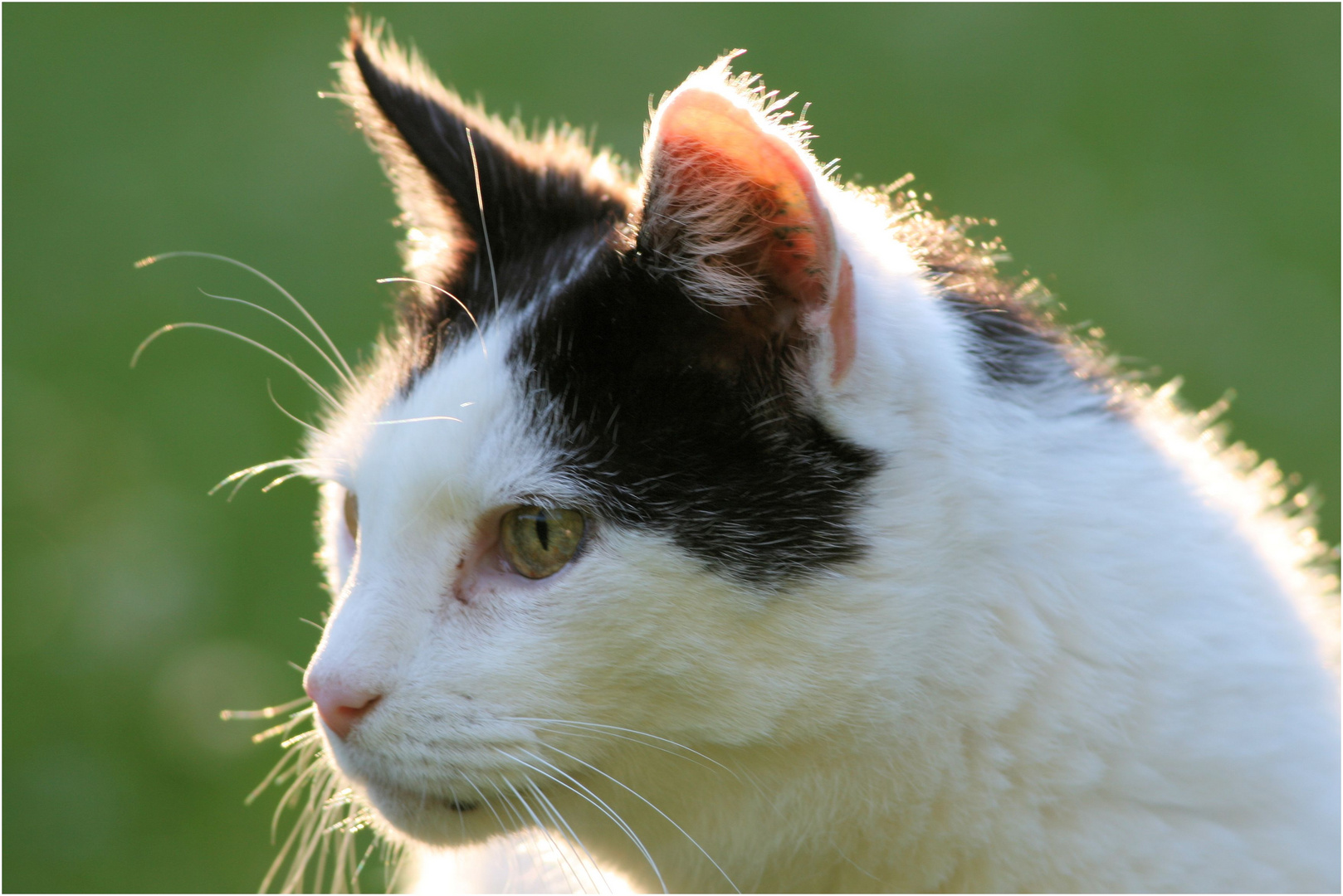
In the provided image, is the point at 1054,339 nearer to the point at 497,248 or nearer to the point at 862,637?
the point at 862,637

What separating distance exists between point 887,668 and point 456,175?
1.07 metres

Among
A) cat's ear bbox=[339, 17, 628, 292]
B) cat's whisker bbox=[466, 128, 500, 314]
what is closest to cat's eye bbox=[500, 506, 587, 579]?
cat's whisker bbox=[466, 128, 500, 314]

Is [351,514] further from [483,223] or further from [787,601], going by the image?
[787,601]

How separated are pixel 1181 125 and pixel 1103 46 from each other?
487 millimetres

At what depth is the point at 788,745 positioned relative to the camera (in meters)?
1.55

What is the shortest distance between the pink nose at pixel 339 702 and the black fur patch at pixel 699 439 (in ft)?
1.24

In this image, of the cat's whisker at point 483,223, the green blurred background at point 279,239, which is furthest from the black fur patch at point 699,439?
the green blurred background at point 279,239

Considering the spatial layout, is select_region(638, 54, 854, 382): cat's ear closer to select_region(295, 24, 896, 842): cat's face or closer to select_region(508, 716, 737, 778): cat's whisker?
select_region(295, 24, 896, 842): cat's face

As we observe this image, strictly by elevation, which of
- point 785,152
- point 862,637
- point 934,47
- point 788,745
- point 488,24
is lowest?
point 788,745

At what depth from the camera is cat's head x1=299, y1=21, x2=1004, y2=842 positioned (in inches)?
57.4

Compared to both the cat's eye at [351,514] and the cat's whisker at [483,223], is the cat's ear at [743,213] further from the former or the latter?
the cat's eye at [351,514]

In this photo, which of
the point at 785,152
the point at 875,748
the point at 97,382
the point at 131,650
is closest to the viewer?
the point at 785,152

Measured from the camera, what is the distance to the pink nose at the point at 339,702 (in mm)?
1479

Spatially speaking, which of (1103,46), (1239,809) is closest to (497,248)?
(1239,809)
